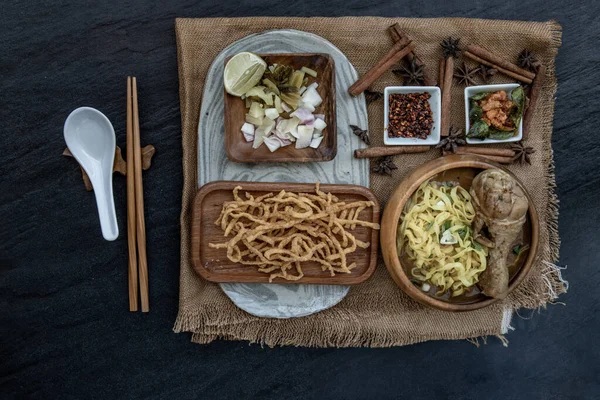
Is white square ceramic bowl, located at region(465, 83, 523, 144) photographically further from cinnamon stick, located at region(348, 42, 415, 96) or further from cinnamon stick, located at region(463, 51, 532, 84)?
cinnamon stick, located at region(348, 42, 415, 96)

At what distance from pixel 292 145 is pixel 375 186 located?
0.63 metres

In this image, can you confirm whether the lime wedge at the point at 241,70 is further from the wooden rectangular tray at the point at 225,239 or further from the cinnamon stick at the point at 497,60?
the cinnamon stick at the point at 497,60

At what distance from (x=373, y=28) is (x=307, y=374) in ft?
7.91

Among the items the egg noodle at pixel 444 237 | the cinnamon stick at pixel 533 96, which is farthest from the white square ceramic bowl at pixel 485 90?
the egg noodle at pixel 444 237

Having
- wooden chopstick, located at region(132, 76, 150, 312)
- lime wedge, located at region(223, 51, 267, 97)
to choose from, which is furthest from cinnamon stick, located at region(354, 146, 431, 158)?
wooden chopstick, located at region(132, 76, 150, 312)

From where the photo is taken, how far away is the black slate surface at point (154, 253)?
3.09 m

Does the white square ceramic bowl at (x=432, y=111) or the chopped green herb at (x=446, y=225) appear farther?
the white square ceramic bowl at (x=432, y=111)

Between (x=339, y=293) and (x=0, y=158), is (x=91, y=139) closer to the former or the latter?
(x=0, y=158)

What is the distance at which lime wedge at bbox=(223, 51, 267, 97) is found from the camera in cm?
274

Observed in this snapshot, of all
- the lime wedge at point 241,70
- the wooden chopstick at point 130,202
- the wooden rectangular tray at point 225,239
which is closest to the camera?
the lime wedge at point 241,70

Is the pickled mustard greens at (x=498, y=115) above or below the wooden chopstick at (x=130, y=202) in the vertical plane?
above

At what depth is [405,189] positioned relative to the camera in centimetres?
277

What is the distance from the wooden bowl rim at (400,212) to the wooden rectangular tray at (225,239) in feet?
0.48

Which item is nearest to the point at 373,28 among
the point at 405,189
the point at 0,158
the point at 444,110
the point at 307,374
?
the point at 444,110
